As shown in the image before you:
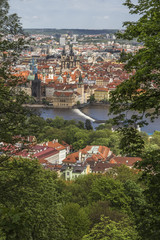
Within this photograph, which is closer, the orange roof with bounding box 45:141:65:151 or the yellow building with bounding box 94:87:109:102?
the orange roof with bounding box 45:141:65:151

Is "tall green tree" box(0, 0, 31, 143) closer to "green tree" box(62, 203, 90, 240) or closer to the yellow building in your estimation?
"green tree" box(62, 203, 90, 240)

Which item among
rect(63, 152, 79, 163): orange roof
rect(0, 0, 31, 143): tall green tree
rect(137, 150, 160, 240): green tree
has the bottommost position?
rect(63, 152, 79, 163): orange roof

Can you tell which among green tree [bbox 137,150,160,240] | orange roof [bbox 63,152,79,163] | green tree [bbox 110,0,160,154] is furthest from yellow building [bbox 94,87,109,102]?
green tree [bbox 137,150,160,240]

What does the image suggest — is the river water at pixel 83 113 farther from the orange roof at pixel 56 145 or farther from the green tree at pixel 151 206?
the green tree at pixel 151 206

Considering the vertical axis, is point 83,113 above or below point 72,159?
below

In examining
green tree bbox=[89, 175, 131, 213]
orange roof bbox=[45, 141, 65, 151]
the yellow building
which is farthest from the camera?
the yellow building

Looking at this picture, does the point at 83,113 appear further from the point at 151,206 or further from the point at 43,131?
the point at 151,206

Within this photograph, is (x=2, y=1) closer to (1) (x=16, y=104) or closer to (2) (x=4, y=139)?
(1) (x=16, y=104)

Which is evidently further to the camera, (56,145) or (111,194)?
(56,145)

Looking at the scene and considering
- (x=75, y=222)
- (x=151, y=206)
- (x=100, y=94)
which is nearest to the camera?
(x=151, y=206)

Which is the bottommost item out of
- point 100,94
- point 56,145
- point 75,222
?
point 100,94

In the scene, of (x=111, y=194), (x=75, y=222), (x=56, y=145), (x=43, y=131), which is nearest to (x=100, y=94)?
(x=56, y=145)
